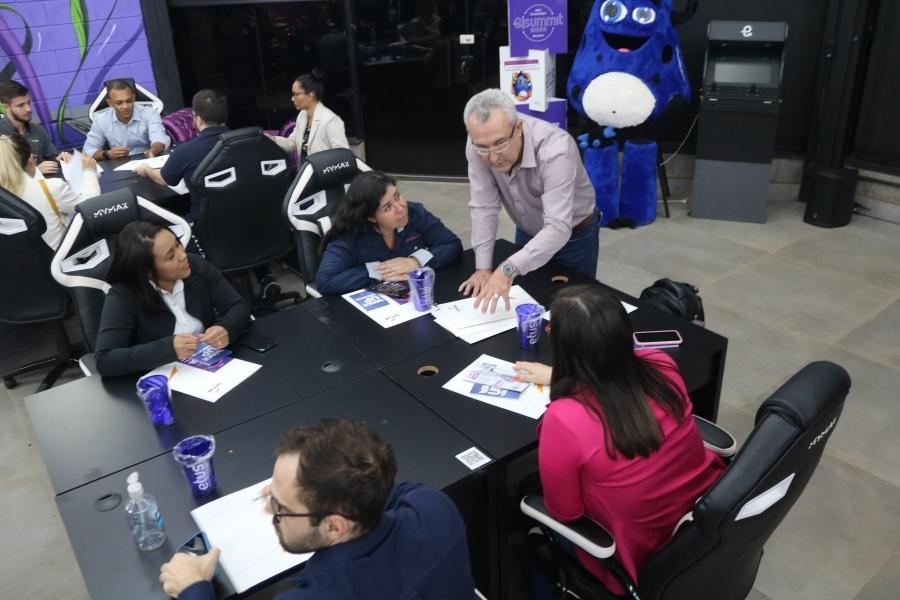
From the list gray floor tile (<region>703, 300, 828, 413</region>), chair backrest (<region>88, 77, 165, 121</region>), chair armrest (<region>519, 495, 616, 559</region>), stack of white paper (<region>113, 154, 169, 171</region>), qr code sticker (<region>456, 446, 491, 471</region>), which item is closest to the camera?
chair armrest (<region>519, 495, 616, 559</region>)

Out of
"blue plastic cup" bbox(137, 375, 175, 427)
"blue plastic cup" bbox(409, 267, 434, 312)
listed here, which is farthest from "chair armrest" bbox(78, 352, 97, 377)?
"blue plastic cup" bbox(409, 267, 434, 312)

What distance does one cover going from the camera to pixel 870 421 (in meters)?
3.35

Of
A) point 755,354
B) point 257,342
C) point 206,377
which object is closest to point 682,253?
point 755,354

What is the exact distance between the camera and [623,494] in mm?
1789

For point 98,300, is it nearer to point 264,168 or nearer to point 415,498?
point 264,168

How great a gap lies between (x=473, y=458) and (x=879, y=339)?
3032 millimetres

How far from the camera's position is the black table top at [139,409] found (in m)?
2.12

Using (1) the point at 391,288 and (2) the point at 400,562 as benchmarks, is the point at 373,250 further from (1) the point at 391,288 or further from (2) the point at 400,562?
(2) the point at 400,562

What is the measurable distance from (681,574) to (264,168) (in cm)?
311

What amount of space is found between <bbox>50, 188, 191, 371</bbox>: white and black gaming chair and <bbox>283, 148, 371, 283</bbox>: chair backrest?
2.32 ft

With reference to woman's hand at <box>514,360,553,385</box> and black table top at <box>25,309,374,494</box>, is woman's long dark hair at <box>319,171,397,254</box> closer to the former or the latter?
black table top at <box>25,309,374,494</box>

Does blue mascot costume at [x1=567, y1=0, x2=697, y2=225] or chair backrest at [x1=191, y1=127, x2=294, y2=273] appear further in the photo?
blue mascot costume at [x1=567, y1=0, x2=697, y2=225]

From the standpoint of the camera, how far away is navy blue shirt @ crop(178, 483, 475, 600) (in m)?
1.40

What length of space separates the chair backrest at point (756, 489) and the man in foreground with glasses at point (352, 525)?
0.52 metres
